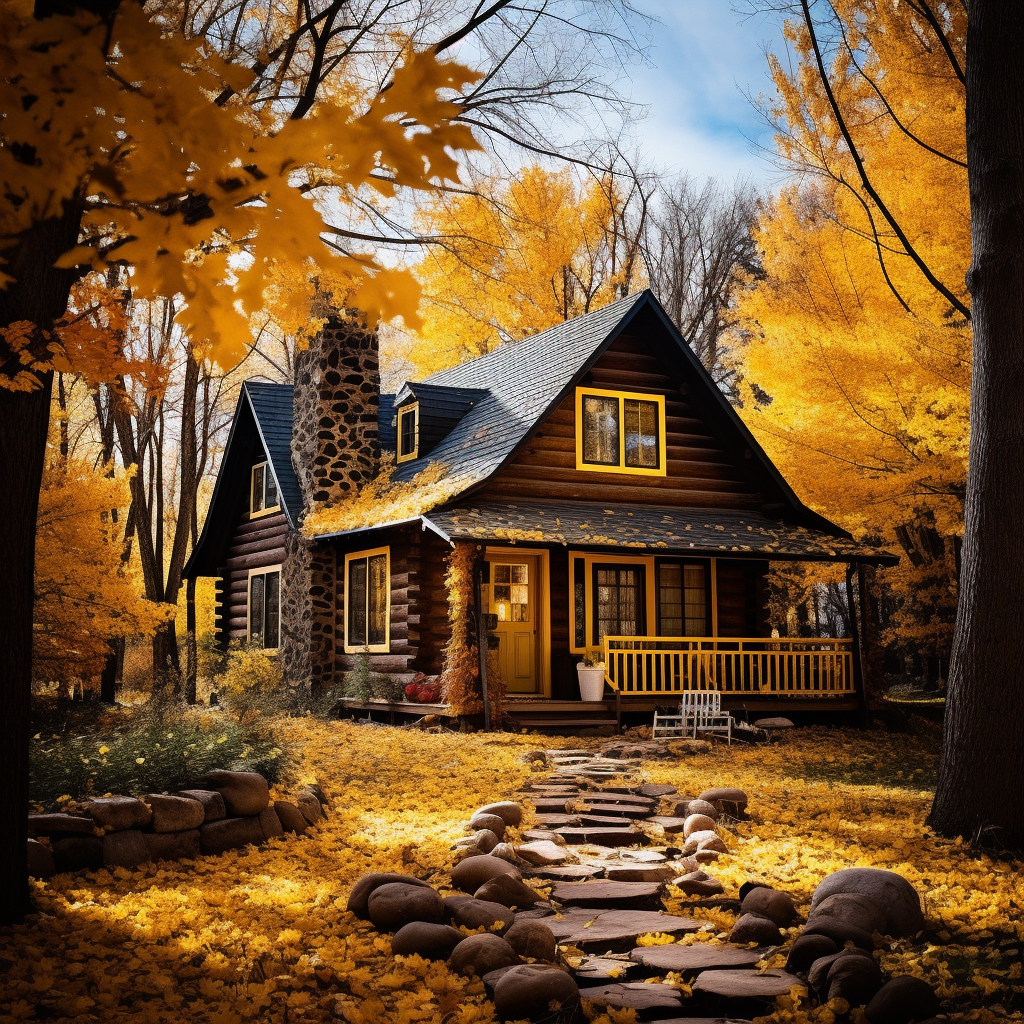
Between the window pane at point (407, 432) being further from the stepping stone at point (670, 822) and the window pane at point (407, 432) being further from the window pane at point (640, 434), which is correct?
the stepping stone at point (670, 822)

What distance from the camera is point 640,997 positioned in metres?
4.20

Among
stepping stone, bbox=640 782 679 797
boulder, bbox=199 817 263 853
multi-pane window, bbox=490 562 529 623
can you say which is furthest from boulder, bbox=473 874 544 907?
multi-pane window, bbox=490 562 529 623

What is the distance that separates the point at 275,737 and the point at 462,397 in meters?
12.1

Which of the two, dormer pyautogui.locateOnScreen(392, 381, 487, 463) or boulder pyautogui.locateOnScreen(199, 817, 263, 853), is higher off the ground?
dormer pyautogui.locateOnScreen(392, 381, 487, 463)

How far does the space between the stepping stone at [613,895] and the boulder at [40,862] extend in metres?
2.80

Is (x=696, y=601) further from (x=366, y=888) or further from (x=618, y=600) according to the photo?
(x=366, y=888)

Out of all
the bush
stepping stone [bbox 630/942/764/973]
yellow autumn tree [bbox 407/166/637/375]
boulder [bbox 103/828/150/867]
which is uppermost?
yellow autumn tree [bbox 407/166/637/375]

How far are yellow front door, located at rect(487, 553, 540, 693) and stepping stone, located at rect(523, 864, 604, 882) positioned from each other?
10.4 m

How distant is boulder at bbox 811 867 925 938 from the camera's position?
497 centimetres

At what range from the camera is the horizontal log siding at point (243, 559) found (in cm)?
2125

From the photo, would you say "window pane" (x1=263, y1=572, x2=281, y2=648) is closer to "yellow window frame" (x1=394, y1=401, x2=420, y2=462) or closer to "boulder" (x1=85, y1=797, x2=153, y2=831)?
"yellow window frame" (x1=394, y1=401, x2=420, y2=462)

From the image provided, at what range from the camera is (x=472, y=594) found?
1470 cm

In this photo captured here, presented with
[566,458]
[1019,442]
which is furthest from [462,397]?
[1019,442]

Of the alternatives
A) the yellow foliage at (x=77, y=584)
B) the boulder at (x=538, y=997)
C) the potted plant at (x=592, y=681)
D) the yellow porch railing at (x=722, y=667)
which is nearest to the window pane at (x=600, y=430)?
the yellow porch railing at (x=722, y=667)
